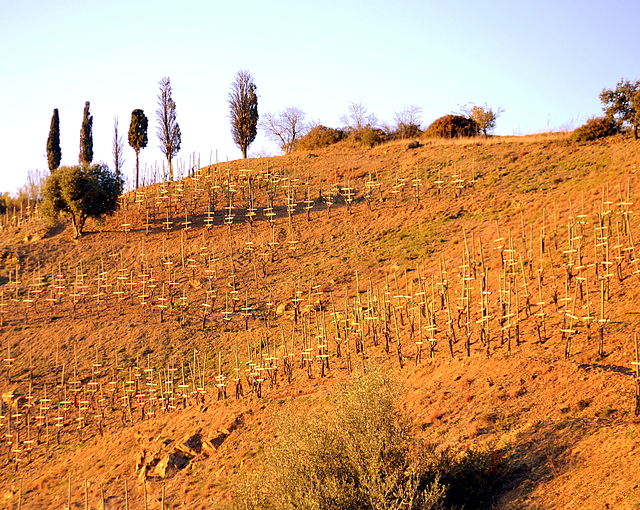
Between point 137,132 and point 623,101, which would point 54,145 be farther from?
point 623,101

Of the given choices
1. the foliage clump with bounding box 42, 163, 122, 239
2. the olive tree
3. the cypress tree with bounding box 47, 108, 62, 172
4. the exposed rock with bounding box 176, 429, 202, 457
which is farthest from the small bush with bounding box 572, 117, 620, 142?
the cypress tree with bounding box 47, 108, 62, 172

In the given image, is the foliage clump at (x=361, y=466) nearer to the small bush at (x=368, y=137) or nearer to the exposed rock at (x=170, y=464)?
the exposed rock at (x=170, y=464)

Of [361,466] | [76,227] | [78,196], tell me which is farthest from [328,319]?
[76,227]

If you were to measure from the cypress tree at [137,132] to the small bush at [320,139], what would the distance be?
13.4 metres

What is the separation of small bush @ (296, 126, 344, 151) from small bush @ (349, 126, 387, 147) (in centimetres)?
128

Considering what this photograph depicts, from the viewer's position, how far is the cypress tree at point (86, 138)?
190 ft

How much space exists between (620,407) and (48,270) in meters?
32.2

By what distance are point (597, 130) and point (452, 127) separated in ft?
45.4

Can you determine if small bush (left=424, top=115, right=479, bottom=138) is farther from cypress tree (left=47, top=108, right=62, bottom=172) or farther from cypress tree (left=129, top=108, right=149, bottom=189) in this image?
cypress tree (left=47, top=108, right=62, bottom=172)

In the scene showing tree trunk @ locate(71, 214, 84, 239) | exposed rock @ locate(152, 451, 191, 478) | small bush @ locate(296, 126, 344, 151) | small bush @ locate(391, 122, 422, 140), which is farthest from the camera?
small bush @ locate(391, 122, 422, 140)

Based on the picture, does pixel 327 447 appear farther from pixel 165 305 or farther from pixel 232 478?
pixel 165 305

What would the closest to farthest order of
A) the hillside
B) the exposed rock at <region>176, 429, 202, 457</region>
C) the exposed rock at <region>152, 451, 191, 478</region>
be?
1. the hillside
2. the exposed rock at <region>152, 451, 191, 478</region>
3. the exposed rock at <region>176, 429, 202, 457</region>

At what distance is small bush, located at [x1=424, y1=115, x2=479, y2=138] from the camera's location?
5634 centimetres

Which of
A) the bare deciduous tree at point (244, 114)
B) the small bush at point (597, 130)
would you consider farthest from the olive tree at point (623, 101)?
the bare deciduous tree at point (244, 114)
